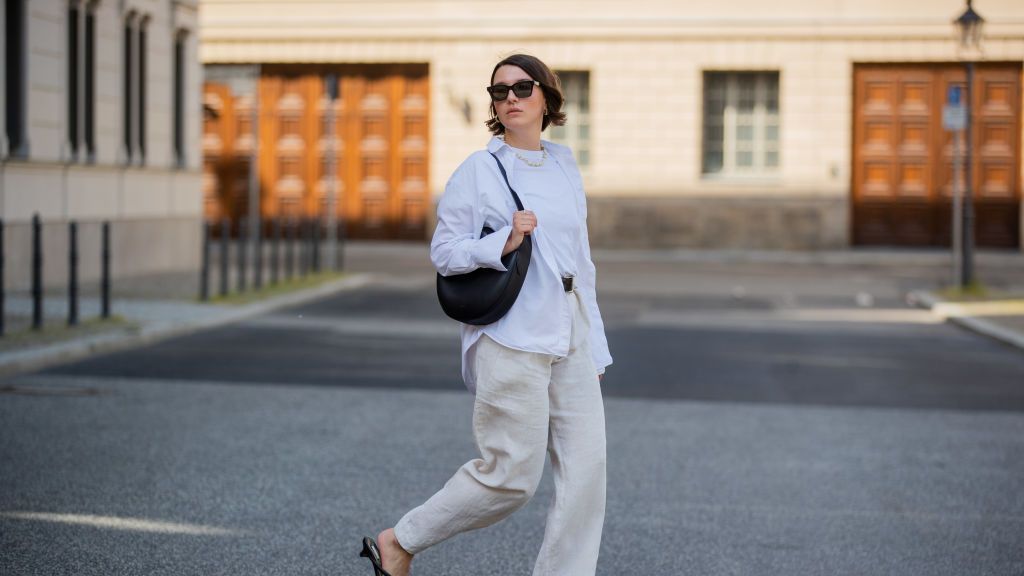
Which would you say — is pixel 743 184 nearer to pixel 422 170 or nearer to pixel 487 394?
pixel 422 170

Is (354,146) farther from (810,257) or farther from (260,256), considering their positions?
(260,256)

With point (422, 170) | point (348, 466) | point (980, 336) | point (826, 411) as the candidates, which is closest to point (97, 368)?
point (348, 466)

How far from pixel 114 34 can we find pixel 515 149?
16698 millimetres

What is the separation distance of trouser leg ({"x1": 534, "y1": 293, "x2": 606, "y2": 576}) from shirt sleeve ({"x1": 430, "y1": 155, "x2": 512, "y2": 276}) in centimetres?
39

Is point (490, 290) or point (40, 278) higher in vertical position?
point (490, 290)

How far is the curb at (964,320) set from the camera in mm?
13969

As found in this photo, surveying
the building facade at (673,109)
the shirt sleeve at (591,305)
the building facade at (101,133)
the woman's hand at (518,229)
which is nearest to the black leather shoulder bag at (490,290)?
the woman's hand at (518,229)

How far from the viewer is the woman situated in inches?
170

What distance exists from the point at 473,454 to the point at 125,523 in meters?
2.24

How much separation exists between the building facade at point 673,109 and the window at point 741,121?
3 cm

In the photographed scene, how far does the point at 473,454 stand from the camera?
7.74 m

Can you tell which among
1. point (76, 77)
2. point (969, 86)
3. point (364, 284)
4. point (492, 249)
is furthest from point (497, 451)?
point (364, 284)

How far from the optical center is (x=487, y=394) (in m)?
4.36

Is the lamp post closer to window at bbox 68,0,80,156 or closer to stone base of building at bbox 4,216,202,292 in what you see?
stone base of building at bbox 4,216,202,292
